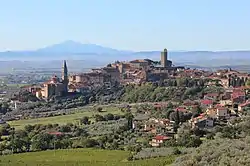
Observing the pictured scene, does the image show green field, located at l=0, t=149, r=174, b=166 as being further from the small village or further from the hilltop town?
the small village

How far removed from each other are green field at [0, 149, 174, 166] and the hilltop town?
137cm

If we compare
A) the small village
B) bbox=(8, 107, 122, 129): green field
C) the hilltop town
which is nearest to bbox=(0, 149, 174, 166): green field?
the hilltop town

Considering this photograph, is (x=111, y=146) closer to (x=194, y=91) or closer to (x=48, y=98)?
(x=194, y=91)

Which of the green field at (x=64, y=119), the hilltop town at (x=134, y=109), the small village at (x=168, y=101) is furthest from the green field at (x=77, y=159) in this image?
the green field at (x=64, y=119)

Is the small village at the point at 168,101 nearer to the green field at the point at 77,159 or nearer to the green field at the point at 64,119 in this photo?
the green field at the point at 64,119

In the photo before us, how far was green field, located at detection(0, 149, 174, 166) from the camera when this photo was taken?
90.3ft

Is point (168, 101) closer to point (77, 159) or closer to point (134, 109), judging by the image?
point (134, 109)

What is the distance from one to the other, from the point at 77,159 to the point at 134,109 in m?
23.3

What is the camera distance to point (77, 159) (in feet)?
98.5

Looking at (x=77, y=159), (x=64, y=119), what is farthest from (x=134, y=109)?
(x=77, y=159)

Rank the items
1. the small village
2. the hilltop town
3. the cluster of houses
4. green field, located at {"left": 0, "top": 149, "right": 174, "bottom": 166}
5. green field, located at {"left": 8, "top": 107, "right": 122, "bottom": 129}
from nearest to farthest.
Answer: green field, located at {"left": 0, "top": 149, "right": 174, "bottom": 166} < the hilltop town < the cluster of houses < the small village < green field, located at {"left": 8, "top": 107, "right": 122, "bottom": 129}

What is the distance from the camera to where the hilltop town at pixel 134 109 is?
3662 cm

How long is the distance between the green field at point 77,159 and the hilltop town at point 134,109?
54.1 inches

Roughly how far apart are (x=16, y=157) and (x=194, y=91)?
29729mm
